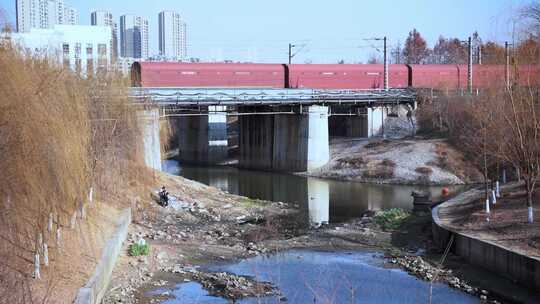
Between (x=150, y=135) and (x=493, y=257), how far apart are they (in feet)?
55.2

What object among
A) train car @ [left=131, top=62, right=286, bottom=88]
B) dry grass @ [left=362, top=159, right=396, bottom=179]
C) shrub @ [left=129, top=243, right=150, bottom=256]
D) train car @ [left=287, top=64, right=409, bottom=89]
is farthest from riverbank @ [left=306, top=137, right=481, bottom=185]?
shrub @ [left=129, top=243, right=150, bottom=256]

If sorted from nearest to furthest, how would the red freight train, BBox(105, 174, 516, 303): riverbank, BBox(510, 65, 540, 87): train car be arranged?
BBox(105, 174, 516, 303): riverbank → BBox(510, 65, 540, 87): train car → the red freight train

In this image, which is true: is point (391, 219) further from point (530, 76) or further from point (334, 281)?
point (334, 281)

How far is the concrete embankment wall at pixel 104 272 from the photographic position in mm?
14747

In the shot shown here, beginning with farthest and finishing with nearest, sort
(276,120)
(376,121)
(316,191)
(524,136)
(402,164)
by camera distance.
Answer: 1. (376,121)
2. (276,120)
3. (402,164)
4. (316,191)
5. (524,136)

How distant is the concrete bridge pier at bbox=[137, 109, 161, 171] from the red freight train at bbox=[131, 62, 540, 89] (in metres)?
14.1

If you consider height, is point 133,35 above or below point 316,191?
above

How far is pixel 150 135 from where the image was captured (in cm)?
3180

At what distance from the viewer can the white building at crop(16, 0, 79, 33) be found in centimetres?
5521

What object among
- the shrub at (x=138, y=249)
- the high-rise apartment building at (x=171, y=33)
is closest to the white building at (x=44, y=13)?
the shrub at (x=138, y=249)

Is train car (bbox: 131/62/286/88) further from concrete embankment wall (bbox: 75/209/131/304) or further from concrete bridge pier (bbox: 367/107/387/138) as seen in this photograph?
concrete embankment wall (bbox: 75/209/131/304)

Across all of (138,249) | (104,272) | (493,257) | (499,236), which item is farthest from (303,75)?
(104,272)

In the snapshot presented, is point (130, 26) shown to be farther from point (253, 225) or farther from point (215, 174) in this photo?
point (253, 225)

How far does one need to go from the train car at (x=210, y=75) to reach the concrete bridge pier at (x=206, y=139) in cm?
732
